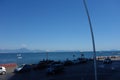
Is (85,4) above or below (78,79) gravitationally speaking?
above

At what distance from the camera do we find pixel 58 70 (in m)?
44.8

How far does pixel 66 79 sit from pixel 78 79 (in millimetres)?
1775

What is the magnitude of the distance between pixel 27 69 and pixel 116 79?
24892 millimetres

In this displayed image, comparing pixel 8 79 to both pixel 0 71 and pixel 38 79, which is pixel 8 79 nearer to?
pixel 38 79

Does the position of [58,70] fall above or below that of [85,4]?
below

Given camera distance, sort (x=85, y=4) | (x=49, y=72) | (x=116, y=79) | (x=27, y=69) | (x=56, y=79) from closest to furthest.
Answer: (x=85, y=4), (x=116, y=79), (x=56, y=79), (x=49, y=72), (x=27, y=69)

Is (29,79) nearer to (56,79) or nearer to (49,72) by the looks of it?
(56,79)

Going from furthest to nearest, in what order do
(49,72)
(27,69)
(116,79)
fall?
(27,69) → (49,72) → (116,79)

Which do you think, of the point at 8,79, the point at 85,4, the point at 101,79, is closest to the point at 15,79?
the point at 8,79

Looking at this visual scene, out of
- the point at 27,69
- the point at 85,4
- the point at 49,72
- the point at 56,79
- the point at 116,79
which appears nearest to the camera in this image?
the point at 85,4

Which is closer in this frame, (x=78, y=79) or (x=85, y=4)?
(x=85, y=4)

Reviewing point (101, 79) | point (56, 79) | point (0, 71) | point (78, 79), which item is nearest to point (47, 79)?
point (56, 79)

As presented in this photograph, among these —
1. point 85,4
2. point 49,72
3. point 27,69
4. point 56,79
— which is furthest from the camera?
point 27,69

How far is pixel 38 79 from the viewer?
34938mm
